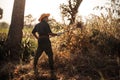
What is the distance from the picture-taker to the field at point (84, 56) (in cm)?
927

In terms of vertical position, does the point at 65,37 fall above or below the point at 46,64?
above

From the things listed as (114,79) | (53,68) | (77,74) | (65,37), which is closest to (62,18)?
(65,37)

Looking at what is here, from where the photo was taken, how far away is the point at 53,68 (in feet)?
33.8

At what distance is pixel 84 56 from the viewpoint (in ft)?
33.6

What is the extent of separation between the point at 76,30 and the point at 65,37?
551 mm

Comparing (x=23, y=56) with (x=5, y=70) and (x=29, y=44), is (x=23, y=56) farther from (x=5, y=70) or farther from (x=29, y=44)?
(x=5, y=70)

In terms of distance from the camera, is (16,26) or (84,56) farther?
(16,26)

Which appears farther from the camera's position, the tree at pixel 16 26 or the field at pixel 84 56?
the tree at pixel 16 26

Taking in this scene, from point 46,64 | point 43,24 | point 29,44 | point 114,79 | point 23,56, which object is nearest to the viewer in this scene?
point 114,79

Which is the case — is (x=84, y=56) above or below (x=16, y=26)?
below

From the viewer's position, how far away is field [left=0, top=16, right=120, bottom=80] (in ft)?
30.4

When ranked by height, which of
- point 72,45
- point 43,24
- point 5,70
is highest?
point 43,24

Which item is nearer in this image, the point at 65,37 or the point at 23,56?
the point at 65,37

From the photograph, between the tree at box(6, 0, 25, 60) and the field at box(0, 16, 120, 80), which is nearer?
the field at box(0, 16, 120, 80)
